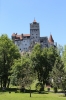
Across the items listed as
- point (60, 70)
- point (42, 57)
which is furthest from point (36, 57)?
point (60, 70)

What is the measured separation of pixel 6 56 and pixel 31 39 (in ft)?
244

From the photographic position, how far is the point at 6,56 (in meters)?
48.4

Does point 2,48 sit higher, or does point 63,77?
point 2,48

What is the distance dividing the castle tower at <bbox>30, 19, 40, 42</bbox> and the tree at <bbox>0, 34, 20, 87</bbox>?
72005mm

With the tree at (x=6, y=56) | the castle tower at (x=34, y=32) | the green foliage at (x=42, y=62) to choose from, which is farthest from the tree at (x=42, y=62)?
the castle tower at (x=34, y=32)

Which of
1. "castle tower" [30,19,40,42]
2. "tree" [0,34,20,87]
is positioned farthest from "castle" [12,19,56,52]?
"tree" [0,34,20,87]

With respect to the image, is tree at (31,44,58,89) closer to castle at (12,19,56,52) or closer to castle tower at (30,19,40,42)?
castle at (12,19,56,52)

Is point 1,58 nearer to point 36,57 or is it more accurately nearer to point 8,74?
point 8,74

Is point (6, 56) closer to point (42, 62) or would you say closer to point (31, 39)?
point (42, 62)

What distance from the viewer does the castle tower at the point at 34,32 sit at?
122 metres

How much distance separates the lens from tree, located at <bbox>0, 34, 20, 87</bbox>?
46.5 meters

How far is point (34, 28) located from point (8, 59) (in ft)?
258

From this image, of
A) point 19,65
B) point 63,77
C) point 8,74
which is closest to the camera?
point 63,77

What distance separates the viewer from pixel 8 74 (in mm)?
46062
